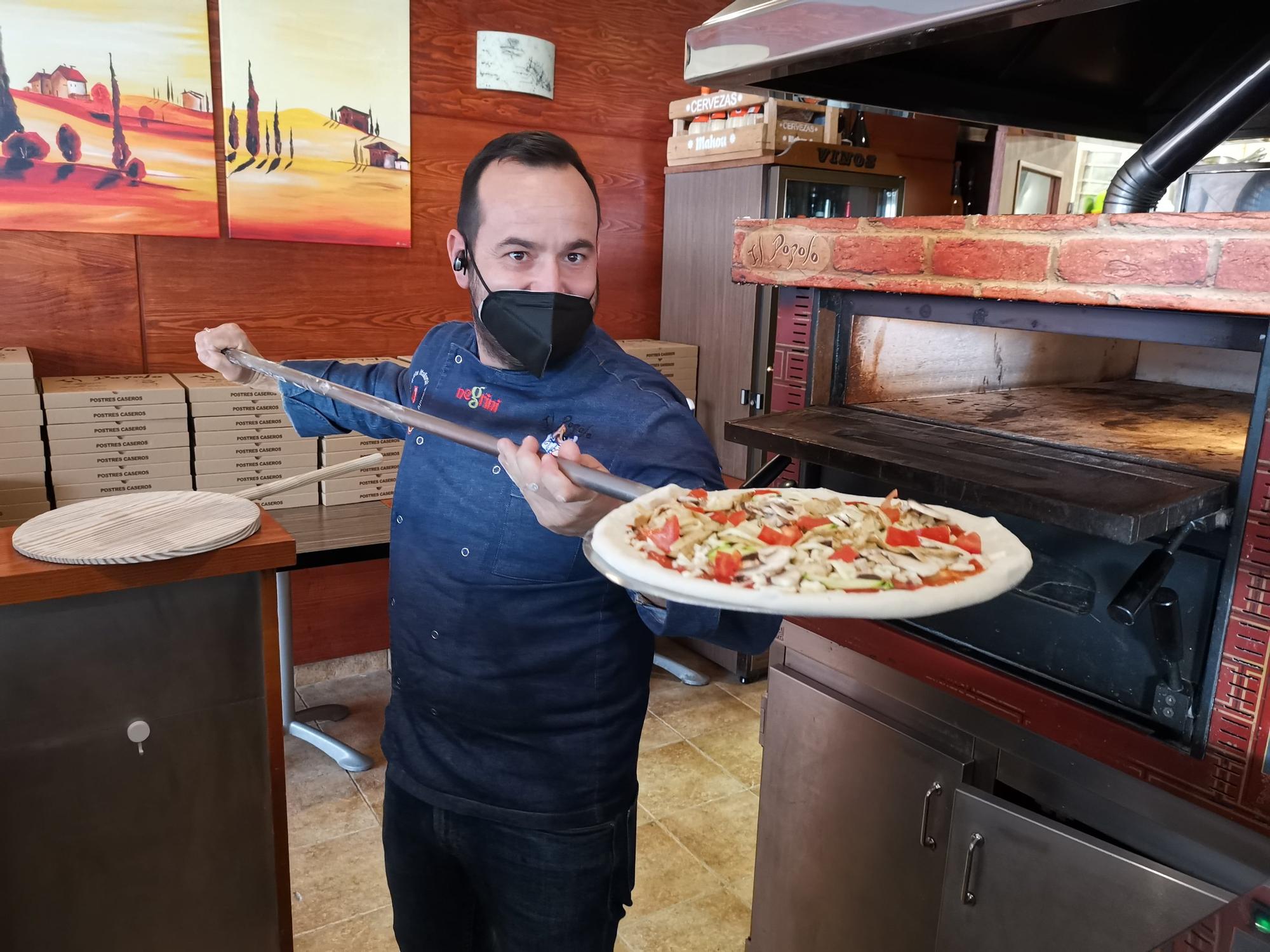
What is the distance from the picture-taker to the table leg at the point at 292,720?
9.47ft

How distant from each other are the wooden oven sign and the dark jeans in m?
0.94

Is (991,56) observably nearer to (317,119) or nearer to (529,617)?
(529,617)

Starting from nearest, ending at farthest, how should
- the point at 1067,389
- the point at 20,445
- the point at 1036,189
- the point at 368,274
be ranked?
the point at 1067,389 < the point at 20,445 < the point at 368,274 < the point at 1036,189

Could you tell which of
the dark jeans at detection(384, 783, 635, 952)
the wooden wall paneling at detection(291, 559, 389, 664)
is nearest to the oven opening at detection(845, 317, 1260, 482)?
the dark jeans at detection(384, 783, 635, 952)

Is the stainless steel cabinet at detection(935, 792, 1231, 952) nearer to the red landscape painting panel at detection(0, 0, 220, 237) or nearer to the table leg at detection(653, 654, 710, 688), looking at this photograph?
the table leg at detection(653, 654, 710, 688)

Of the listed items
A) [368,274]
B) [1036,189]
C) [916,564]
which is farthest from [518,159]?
[1036,189]

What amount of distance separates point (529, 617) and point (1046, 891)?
0.80m

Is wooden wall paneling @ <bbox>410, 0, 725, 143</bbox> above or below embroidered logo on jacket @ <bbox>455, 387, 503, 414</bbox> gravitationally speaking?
above

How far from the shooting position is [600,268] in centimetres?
377

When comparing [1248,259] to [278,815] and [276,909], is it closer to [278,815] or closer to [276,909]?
[278,815]

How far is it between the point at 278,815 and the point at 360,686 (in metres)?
2.05

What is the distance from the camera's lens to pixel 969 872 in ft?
4.36

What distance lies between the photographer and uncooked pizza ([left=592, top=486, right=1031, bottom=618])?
87 cm

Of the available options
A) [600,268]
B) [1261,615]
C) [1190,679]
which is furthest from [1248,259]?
[600,268]
